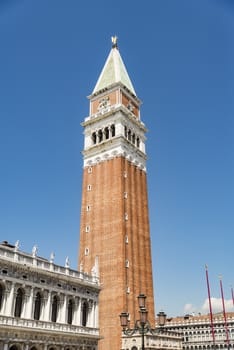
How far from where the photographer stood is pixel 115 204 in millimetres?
53375

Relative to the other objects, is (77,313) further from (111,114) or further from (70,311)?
(111,114)

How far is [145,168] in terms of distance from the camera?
6266 centimetres

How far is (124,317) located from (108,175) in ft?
106

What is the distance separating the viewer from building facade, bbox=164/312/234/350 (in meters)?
74.9

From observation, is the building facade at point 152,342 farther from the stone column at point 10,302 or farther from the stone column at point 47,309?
the stone column at point 10,302

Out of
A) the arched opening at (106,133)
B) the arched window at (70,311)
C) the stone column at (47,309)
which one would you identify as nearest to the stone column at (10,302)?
the stone column at (47,309)

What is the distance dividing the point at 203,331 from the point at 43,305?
5374 centimetres

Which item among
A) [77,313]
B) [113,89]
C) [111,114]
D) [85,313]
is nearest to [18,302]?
[77,313]

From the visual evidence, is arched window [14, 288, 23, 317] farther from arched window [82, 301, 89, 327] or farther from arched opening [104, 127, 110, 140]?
arched opening [104, 127, 110, 140]

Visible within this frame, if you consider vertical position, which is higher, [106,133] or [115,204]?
[106,133]

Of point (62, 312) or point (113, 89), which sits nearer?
point (62, 312)

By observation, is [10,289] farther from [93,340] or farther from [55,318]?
[93,340]

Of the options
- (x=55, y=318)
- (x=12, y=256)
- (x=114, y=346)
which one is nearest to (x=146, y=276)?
(x=114, y=346)

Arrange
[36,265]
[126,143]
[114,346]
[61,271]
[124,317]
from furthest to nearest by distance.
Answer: [126,143] < [114,346] < [61,271] < [36,265] < [124,317]
